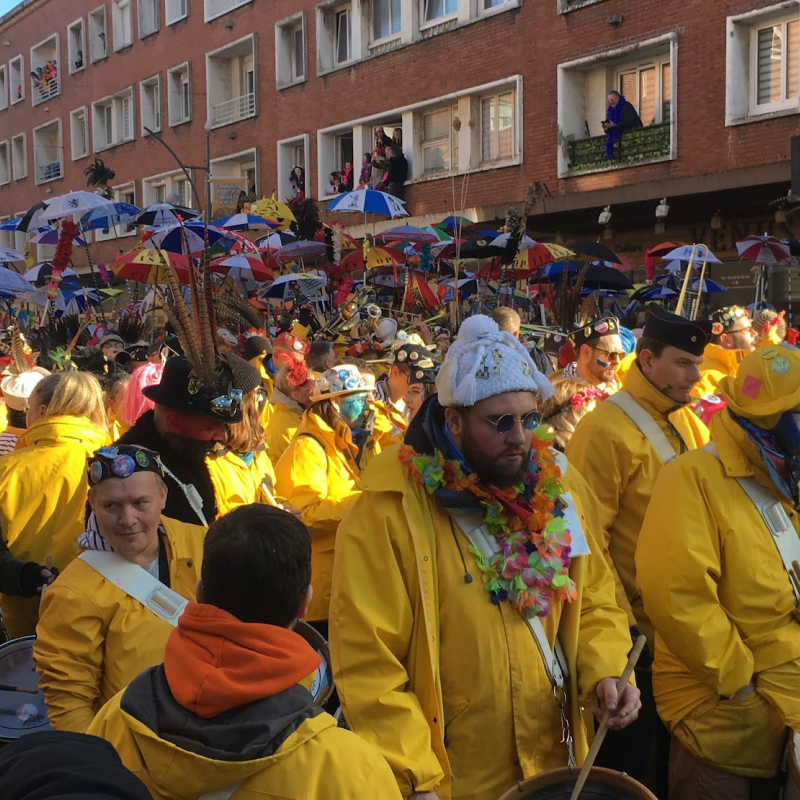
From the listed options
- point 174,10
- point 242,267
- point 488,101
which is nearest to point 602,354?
point 242,267

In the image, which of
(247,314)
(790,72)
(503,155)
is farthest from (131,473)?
(503,155)

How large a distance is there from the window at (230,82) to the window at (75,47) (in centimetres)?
1112

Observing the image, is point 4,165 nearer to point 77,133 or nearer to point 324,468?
point 77,133

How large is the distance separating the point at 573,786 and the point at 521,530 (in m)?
0.77

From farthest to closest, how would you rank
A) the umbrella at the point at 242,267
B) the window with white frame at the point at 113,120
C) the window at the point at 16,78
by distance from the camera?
the window at the point at 16,78, the window with white frame at the point at 113,120, the umbrella at the point at 242,267

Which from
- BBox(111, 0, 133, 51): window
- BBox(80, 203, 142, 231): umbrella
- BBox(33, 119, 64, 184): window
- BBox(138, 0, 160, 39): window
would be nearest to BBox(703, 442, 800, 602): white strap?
BBox(80, 203, 142, 231): umbrella

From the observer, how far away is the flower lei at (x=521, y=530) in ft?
9.71

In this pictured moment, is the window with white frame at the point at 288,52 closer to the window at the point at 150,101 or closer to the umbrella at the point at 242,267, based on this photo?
the window at the point at 150,101

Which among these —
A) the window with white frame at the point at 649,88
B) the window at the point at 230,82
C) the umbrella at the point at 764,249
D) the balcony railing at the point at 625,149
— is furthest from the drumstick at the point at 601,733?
the window at the point at 230,82

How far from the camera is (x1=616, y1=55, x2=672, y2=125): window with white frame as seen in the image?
18000mm

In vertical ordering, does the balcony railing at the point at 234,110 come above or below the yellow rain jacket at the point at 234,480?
above

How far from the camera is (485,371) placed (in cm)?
307

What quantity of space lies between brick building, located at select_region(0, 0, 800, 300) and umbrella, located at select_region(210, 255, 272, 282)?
3406 mm

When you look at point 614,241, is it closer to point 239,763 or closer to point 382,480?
point 382,480
